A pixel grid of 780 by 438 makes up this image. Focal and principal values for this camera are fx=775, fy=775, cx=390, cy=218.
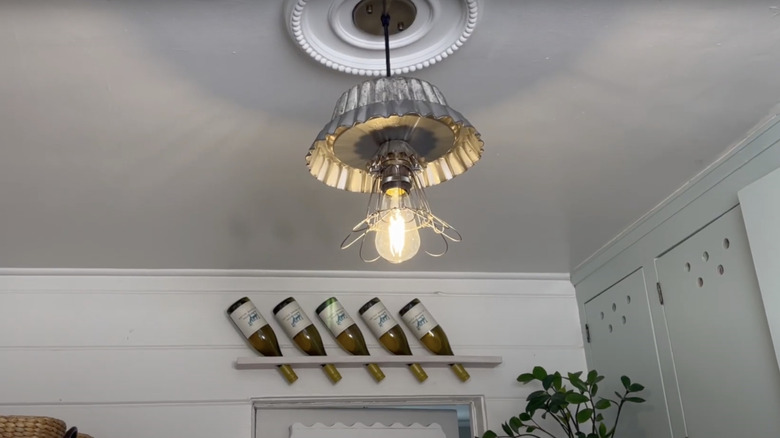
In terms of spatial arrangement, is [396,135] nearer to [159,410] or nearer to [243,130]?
[243,130]

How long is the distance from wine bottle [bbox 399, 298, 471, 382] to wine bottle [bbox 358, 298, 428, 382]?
0.16 ft

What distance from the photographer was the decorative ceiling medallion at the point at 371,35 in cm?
134

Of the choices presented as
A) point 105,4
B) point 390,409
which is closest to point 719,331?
point 390,409

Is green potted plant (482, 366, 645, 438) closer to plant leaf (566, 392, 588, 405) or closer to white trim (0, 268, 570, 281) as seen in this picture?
plant leaf (566, 392, 588, 405)

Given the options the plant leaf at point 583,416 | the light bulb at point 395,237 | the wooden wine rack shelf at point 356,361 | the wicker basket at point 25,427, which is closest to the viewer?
the light bulb at point 395,237

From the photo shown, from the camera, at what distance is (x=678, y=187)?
6.90 ft

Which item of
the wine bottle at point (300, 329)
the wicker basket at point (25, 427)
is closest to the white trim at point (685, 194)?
the wine bottle at point (300, 329)

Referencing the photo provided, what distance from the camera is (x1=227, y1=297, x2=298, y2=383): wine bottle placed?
2467 mm

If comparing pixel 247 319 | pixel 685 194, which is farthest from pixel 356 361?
pixel 685 194

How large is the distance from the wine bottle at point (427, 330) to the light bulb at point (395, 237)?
131cm

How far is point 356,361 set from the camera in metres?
2.47

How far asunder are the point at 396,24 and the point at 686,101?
0.70 metres

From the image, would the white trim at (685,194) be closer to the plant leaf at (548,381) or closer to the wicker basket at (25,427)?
the plant leaf at (548,381)

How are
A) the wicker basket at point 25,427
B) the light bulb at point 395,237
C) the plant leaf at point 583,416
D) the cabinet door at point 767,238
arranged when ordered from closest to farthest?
the light bulb at point 395,237, the cabinet door at point 767,238, the wicker basket at point 25,427, the plant leaf at point 583,416
